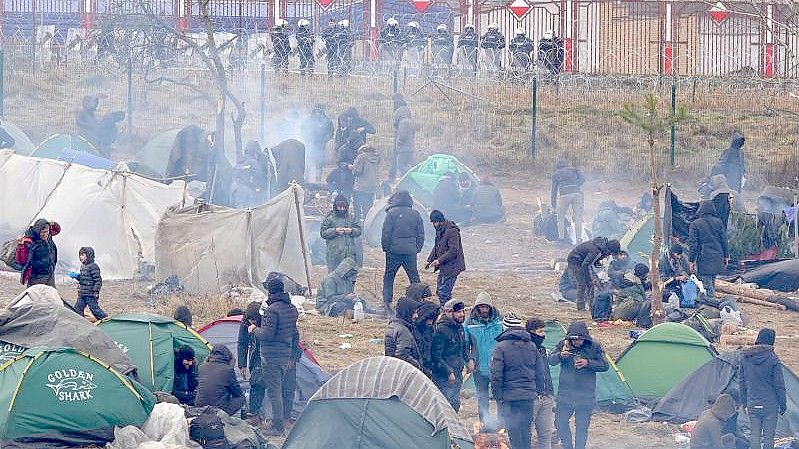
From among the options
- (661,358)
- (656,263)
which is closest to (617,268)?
(656,263)

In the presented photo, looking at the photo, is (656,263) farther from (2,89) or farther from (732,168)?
(2,89)

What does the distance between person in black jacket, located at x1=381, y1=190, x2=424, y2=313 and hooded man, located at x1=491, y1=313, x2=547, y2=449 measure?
5014 millimetres

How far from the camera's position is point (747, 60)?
121 feet

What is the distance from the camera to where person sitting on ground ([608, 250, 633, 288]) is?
16.9m

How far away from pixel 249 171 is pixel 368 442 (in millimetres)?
10776

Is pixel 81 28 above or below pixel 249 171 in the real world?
above

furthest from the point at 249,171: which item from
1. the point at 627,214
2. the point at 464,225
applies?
the point at 627,214

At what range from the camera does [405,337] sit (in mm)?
11586

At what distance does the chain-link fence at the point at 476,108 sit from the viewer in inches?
1099

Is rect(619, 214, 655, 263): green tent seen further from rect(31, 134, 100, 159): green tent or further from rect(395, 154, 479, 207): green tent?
rect(31, 134, 100, 159): green tent

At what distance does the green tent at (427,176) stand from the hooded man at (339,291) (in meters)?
6.41

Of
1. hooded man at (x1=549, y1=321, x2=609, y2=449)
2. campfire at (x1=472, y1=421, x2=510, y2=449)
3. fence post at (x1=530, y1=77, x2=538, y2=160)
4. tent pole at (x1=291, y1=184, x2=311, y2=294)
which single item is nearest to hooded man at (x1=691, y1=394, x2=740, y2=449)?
hooded man at (x1=549, y1=321, x2=609, y2=449)

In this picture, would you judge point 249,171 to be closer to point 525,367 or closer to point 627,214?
point 627,214

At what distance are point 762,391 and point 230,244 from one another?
723 centimetres
